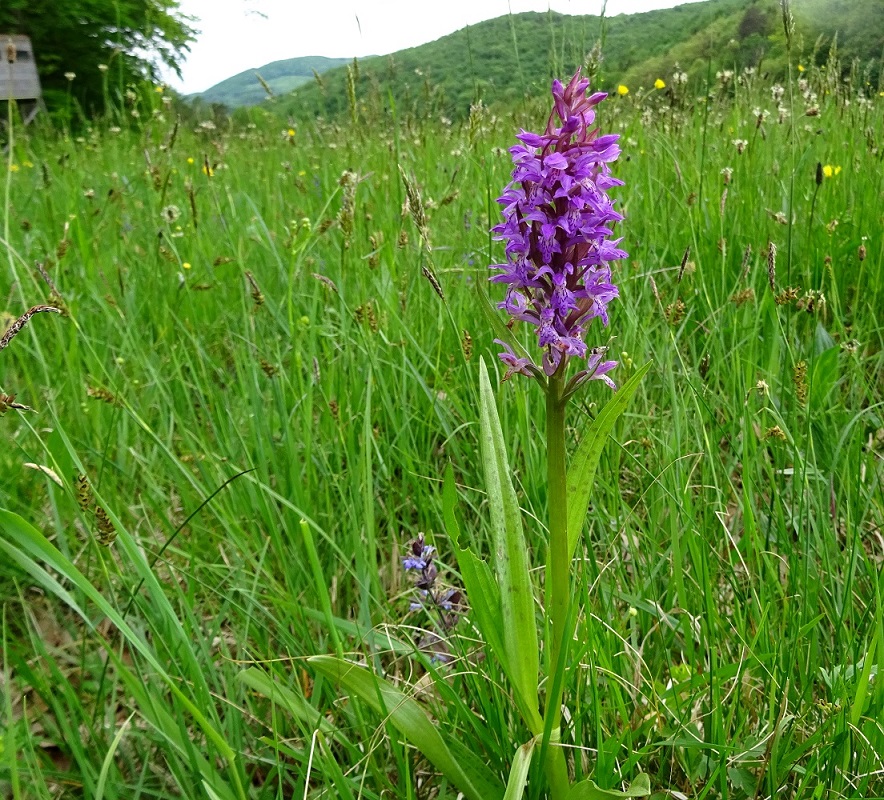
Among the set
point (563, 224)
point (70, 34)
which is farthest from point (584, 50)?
point (70, 34)

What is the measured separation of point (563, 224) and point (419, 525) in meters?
0.95

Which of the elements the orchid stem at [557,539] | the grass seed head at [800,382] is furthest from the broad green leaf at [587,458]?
the grass seed head at [800,382]

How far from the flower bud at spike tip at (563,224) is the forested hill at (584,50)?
86 centimetres

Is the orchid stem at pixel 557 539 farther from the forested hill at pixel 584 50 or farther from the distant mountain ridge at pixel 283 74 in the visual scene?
the distant mountain ridge at pixel 283 74

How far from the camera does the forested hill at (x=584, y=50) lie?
91.9 inches

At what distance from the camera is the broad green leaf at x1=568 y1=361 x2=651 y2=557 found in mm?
984

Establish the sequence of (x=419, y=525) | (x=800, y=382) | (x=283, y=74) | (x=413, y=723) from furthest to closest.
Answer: (x=283, y=74), (x=419, y=525), (x=800, y=382), (x=413, y=723)

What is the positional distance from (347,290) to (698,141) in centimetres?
246

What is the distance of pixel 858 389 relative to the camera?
72.7 inches

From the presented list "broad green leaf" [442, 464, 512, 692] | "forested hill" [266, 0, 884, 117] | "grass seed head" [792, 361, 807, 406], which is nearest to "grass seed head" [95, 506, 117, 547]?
"broad green leaf" [442, 464, 512, 692]

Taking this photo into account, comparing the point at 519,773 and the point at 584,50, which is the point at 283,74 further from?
the point at 519,773

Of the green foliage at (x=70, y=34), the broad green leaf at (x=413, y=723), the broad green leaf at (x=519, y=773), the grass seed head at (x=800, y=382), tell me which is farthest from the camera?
the green foliage at (x=70, y=34)

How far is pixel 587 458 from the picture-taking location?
1011mm

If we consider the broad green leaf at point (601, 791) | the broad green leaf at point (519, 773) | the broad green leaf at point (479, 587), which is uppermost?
the broad green leaf at point (479, 587)
